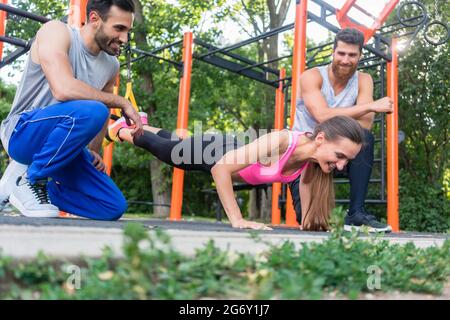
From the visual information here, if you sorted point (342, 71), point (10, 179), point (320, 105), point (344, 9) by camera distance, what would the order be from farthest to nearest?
point (344, 9)
point (342, 71)
point (320, 105)
point (10, 179)

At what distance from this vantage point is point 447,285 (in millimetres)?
1579

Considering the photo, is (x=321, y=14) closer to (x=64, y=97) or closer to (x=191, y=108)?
(x=64, y=97)

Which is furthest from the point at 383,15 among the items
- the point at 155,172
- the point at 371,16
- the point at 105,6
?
the point at 155,172

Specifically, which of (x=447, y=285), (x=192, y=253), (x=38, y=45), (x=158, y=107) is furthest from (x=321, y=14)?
(x=158, y=107)

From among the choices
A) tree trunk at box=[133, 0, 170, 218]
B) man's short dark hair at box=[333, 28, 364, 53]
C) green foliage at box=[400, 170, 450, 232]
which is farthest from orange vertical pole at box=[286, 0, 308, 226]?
tree trunk at box=[133, 0, 170, 218]

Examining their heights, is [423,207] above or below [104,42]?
below

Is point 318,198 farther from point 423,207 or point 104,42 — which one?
point 423,207

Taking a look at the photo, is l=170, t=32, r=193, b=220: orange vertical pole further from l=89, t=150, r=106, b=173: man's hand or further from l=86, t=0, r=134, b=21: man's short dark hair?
l=86, t=0, r=134, b=21: man's short dark hair

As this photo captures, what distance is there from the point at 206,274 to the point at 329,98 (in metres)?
2.20

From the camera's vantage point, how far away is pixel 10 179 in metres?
2.50

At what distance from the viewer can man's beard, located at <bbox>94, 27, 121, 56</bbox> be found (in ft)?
7.90

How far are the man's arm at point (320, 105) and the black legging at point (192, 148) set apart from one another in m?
0.49

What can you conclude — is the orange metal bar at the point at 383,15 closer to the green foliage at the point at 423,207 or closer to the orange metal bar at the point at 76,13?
the orange metal bar at the point at 76,13
